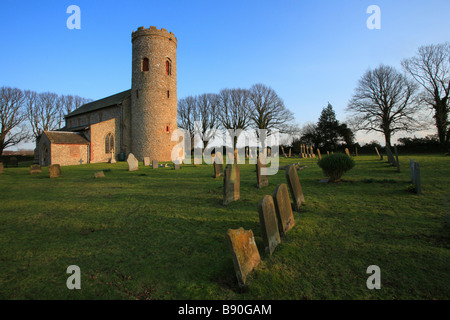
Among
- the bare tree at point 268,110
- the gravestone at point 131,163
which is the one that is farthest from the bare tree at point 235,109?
the gravestone at point 131,163

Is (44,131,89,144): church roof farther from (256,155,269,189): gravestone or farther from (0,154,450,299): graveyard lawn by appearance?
(256,155,269,189): gravestone

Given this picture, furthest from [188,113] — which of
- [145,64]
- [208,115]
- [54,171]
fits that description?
[54,171]

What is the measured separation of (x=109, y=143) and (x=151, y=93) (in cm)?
817

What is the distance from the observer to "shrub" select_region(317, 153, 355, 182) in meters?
8.97

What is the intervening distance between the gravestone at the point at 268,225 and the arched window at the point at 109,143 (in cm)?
2821

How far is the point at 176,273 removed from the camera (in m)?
3.08

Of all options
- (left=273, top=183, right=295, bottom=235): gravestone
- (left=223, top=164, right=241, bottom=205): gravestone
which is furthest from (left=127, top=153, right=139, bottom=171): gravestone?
(left=273, top=183, right=295, bottom=235): gravestone

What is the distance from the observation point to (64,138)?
82.2 ft

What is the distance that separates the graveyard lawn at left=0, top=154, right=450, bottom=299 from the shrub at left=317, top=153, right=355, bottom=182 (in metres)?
2.24

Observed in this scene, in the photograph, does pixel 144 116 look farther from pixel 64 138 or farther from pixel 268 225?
pixel 268 225

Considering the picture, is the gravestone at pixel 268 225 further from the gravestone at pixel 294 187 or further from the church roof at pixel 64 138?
the church roof at pixel 64 138
